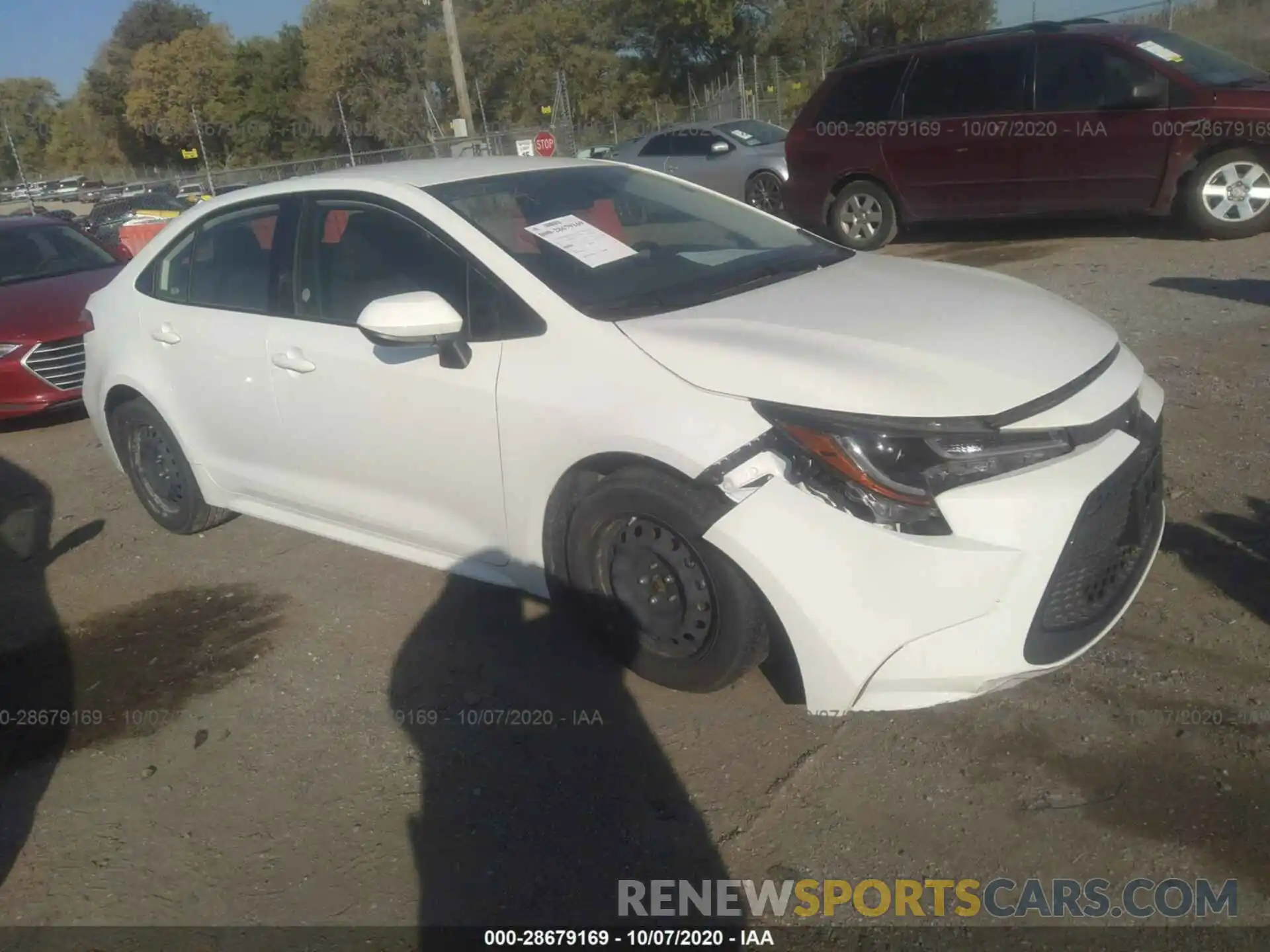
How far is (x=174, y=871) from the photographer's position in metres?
2.89

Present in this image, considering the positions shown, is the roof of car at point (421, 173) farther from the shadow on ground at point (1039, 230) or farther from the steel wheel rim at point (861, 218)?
the shadow on ground at point (1039, 230)

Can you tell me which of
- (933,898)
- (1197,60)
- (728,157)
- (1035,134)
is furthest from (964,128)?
Result: (933,898)

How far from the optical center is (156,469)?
5.09 m

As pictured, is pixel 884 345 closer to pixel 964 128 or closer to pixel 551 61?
pixel 964 128

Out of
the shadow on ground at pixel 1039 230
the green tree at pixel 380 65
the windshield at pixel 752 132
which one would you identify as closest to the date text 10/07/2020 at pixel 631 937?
the shadow on ground at pixel 1039 230

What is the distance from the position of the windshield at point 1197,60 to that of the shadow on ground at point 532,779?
7932mm

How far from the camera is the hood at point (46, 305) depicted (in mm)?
7496

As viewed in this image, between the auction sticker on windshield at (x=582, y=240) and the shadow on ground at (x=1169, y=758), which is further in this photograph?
the auction sticker on windshield at (x=582, y=240)

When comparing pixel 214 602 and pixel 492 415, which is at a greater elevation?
pixel 492 415

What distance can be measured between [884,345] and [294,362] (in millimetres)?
2240

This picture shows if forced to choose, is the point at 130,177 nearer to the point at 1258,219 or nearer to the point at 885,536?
the point at 1258,219

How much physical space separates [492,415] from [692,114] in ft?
96.5

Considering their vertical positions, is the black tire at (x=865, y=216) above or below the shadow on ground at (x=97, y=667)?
above

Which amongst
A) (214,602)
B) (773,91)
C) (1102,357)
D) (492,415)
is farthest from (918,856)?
(773,91)
